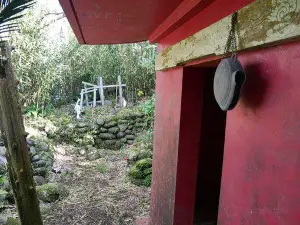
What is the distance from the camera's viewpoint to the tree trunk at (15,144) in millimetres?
2037

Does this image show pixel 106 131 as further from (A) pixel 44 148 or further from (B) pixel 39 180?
(B) pixel 39 180

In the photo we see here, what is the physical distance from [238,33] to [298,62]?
1.28ft

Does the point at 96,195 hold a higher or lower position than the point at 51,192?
lower

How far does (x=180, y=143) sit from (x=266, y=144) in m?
1.16

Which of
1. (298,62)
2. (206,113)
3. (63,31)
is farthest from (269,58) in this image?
(63,31)

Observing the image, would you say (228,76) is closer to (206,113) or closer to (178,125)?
(178,125)

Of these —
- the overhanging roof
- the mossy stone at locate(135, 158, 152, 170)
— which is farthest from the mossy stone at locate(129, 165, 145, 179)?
the overhanging roof

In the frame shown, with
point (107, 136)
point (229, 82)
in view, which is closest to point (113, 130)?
point (107, 136)

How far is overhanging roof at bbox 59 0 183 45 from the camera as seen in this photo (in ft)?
5.65

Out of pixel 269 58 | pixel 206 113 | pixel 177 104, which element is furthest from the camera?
pixel 206 113

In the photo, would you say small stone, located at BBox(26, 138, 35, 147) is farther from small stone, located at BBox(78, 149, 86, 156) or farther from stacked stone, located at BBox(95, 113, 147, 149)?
stacked stone, located at BBox(95, 113, 147, 149)

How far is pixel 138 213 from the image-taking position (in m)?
4.43

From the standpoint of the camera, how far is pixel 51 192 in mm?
4719

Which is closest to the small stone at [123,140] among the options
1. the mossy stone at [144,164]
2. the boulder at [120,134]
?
the boulder at [120,134]
